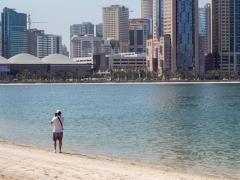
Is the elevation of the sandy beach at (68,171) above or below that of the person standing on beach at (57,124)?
below

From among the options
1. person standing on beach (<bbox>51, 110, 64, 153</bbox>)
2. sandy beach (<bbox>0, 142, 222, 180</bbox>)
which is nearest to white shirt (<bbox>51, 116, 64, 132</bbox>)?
person standing on beach (<bbox>51, 110, 64, 153</bbox>)

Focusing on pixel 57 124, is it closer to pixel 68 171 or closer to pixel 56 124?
pixel 56 124

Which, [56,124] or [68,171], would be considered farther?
[56,124]

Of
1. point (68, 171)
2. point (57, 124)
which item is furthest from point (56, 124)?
point (68, 171)

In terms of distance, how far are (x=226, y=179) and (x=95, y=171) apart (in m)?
4.82

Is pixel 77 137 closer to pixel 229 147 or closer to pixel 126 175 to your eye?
pixel 229 147

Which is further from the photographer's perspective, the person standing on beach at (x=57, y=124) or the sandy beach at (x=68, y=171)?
the person standing on beach at (x=57, y=124)

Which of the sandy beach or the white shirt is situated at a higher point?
the white shirt

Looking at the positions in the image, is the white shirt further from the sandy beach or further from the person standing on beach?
the sandy beach

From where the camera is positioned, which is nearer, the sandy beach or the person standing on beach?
the sandy beach

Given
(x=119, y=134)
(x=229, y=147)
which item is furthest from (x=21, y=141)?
(x=229, y=147)

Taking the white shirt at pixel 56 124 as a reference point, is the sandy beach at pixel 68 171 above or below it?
below

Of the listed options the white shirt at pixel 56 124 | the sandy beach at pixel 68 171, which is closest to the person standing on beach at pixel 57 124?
the white shirt at pixel 56 124

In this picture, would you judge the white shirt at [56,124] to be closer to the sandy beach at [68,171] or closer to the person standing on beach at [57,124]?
the person standing on beach at [57,124]
